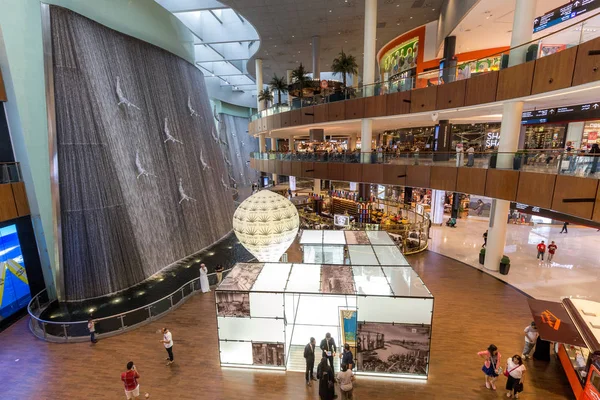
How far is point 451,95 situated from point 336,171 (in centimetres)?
765

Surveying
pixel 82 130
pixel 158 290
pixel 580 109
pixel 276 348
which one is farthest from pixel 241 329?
pixel 580 109

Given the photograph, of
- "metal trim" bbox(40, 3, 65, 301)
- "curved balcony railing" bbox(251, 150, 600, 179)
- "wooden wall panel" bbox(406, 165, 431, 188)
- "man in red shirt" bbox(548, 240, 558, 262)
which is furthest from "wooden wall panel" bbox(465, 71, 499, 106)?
"metal trim" bbox(40, 3, 65, 301)

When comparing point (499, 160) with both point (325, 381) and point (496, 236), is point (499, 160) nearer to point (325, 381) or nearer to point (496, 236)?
point (496, 236)

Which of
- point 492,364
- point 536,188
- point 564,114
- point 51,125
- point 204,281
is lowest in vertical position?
point 204,281

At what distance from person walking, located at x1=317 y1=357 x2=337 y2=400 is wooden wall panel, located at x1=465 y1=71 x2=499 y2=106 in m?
11.9

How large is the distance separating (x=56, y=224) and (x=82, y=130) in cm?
393

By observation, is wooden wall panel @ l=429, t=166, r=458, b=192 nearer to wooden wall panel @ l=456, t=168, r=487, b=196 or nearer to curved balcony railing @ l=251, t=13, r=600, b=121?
wooden wall panel @ l=456, t=168, r=487, b=196

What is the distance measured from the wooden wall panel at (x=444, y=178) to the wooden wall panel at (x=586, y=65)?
517cm

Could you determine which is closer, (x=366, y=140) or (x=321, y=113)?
(x=366, y=140)

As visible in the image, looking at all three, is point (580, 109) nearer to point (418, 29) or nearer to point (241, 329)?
point (418, 29)

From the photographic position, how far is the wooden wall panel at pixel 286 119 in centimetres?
2258

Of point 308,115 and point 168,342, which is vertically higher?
point 308,115

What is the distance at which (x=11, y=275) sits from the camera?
10297 millimetres

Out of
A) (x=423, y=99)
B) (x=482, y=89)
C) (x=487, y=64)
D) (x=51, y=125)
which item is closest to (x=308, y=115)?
(x=423, y=99)
